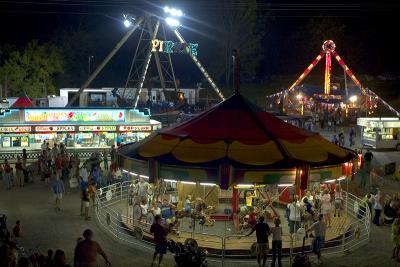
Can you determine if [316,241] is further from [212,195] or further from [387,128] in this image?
[387,128]

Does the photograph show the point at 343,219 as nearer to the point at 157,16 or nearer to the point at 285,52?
the point at 157,16

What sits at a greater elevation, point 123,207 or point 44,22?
point 44,22

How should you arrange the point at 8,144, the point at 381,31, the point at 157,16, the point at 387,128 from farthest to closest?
1. the point at 381,31
2. the point at 157,16
3. the point at 387,128
4. the point at 8,144

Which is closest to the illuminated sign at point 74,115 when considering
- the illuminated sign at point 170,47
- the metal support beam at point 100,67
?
the metal support beam at point 100,67

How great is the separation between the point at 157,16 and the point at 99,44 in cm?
4028

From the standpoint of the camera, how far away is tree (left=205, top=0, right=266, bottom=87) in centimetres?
6812

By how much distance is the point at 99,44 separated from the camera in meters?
78.8

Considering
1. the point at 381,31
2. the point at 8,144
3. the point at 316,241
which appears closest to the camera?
the point at 316,241

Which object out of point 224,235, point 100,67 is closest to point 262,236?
point 224,235

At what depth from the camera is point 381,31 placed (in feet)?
266

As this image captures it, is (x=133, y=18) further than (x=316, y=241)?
Yes

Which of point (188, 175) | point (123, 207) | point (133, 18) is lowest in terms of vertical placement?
point (123, 207)

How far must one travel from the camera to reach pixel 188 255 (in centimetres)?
1218

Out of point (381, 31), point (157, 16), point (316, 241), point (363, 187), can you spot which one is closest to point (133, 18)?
point (157, 16)
